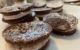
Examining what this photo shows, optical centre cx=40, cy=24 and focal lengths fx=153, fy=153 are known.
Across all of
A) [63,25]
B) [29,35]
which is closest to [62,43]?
[63,25]

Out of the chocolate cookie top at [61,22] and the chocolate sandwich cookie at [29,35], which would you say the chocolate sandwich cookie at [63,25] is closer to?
the chocolate cookie top at [61,22]

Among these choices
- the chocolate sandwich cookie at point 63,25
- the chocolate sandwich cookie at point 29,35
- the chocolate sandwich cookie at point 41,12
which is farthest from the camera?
the chocolate sandwich cookie at point 41,12

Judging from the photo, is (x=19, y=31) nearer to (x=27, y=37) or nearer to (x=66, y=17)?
(x=27, y=37)

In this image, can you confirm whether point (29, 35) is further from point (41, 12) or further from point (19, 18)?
point (41, 12)

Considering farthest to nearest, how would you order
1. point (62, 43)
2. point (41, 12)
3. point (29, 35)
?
1. point (41, 12)
2. point (62, 43)
3. point (29, 35)

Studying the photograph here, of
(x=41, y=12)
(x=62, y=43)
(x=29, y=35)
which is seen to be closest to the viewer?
(x=29, y=35)

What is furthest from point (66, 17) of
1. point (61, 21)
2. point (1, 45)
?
point (1, 45)

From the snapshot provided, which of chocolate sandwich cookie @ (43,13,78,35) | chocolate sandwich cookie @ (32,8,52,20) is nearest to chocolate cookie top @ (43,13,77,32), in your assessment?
chocolate sandwich cookie @ (43,13,78,35)

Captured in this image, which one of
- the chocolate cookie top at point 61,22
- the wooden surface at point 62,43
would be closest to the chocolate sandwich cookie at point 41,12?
the chocolate cookie top at point 61,22
